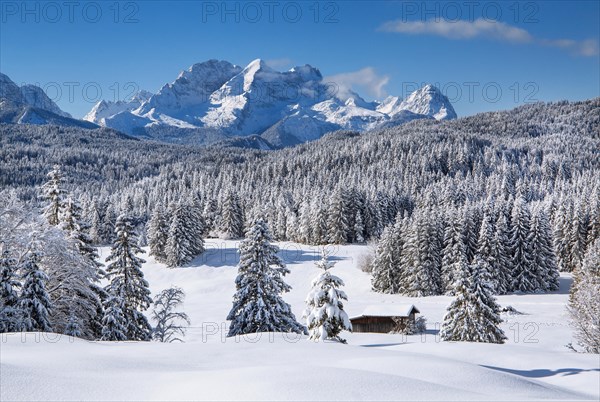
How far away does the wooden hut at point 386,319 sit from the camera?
1813 inches

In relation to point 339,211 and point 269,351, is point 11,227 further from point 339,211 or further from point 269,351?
point 339,211

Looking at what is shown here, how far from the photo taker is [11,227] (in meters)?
21.5

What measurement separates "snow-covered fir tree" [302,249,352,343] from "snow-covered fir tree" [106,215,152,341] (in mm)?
10043

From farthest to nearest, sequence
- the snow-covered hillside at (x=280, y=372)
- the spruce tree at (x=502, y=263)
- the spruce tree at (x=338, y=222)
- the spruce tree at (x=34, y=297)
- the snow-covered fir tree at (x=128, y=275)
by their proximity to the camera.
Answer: the spruce tree at (x=338, y=222) → the spruce tree at (x=502, y=263) → the snow-covered fir tree at (x=128, y=275) → the spruce tree at (x=34, y=297) → the snow-covered hillside at (x=280, y=372)

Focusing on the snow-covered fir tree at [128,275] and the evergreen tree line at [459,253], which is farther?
the evergreen tree line at [459,253]

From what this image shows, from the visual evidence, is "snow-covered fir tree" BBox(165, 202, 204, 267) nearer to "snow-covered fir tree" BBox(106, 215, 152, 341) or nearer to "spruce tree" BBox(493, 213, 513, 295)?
"spruce tree" BBox(493, 213, 513, 295)

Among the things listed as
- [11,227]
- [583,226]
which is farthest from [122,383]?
[583,226]

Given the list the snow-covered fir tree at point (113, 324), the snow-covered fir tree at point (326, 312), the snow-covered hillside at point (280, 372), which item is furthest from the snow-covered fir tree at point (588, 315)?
the snow-covered fir tree at point (113, 324)

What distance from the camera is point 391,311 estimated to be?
155 feet

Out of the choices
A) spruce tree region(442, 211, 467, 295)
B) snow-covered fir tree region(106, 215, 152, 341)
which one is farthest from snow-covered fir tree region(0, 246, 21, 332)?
spruce tree region(442, 211, 467, 295)

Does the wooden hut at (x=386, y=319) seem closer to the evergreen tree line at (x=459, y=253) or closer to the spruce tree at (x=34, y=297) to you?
the evergreen tree line at (x=459, y=253)

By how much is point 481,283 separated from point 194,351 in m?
25.2

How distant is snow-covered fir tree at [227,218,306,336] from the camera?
2580 cm

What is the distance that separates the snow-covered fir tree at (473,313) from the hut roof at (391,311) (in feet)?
40.1
